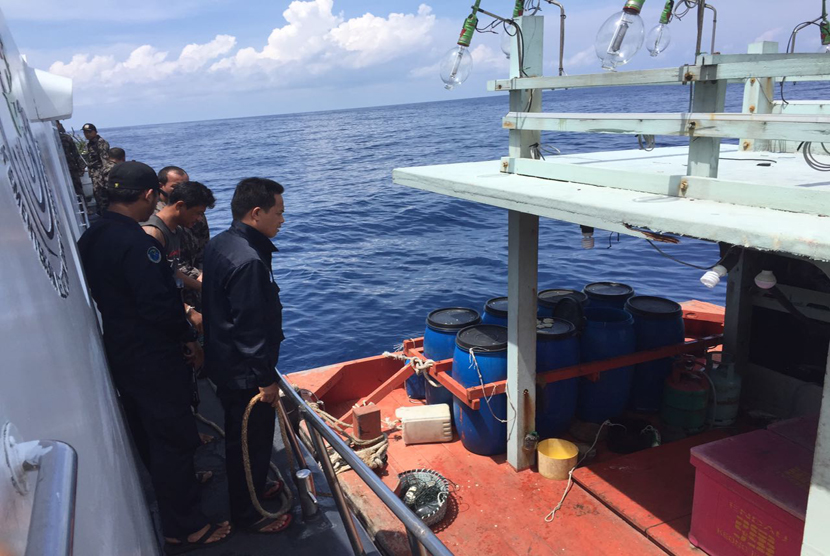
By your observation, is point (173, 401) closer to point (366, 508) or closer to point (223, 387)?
point (223, 387)

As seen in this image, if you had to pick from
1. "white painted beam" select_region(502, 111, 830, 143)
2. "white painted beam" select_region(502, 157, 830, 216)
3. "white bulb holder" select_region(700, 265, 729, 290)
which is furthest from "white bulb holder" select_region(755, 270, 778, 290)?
"white painted beam" select_region(502, 111, 830, 143)

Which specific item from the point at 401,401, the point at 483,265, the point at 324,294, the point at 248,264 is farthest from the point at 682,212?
the point at 483,265

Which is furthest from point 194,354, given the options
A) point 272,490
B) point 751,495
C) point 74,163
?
point 74,163

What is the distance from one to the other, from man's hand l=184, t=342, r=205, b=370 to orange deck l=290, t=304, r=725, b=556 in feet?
5.99

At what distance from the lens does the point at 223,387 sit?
3219 mm

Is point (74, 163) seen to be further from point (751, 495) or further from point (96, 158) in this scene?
point (751, 495)

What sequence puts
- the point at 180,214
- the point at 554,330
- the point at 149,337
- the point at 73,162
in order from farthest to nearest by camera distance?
the point at 73,162 → the point at 554,330 → the point at 180,214 → the point at 149,337

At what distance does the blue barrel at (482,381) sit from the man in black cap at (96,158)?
9.16 meters

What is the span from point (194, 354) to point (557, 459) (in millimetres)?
2906

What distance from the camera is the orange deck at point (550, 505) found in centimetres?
402

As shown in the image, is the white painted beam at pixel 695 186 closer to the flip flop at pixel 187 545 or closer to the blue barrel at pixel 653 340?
the blue barrel at pixel 653 340

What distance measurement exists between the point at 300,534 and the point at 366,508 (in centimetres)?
125

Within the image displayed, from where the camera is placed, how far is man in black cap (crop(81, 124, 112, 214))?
1149 cm

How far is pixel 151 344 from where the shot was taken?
9.82 ft
